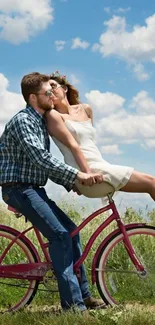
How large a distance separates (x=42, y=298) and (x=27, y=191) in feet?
5.46

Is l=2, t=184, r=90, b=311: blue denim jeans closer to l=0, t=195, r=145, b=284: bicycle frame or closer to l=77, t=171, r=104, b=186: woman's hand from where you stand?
l=0, t=195, r=145, b=284: bicycle frame

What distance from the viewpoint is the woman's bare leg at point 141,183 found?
5.01 metres

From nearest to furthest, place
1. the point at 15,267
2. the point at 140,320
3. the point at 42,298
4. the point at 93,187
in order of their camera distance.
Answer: the point at 140,320
the point at 93,187
the point at 15,267
the point at 42,298

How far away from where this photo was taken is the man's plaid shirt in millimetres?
4875

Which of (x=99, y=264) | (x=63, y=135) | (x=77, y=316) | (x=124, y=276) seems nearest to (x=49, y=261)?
(x=99, y=264)

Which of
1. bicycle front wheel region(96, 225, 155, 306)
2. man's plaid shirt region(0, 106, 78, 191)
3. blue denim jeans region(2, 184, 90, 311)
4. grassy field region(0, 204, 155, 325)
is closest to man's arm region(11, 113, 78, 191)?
man's plaid shirt region(0, 106, 78, 191)

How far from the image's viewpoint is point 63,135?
4.95 meters

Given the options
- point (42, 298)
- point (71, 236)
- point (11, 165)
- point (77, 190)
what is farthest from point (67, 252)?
point (42, 298)

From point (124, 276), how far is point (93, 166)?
151cm

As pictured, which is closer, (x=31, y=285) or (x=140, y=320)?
(x=140, y=320)

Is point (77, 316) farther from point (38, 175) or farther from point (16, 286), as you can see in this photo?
point (38, 175)

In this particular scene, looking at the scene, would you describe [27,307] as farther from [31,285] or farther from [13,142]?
[13,142]

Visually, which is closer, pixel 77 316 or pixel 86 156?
pixel 77 316

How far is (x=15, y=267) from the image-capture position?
5.39 meters
